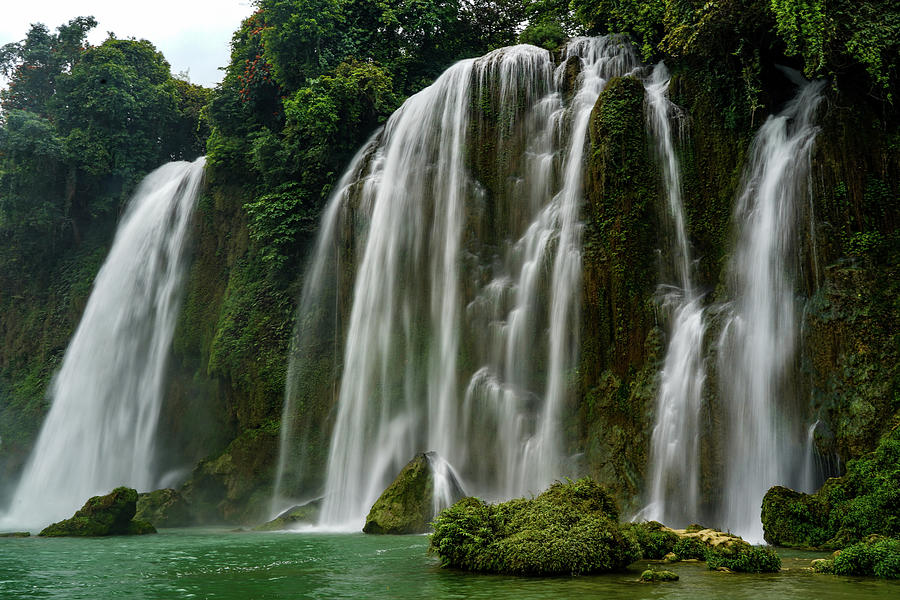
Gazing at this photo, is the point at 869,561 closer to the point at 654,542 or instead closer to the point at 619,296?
the point at 654,542

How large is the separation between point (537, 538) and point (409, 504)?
278 inches

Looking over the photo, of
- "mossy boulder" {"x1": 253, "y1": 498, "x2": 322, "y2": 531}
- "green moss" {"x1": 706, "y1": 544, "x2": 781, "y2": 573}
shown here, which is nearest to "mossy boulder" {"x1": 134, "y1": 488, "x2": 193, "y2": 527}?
"mossy boulder" {"x1": 253, "y1": 498, "x2": 322, "y2": 531}

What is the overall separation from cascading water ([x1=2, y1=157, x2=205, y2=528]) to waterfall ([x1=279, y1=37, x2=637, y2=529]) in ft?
23.3

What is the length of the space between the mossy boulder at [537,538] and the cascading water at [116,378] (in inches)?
762

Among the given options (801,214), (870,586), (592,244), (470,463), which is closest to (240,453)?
(470,463)

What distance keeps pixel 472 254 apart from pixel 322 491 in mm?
7601

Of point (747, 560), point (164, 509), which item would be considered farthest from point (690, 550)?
point (164, 509)

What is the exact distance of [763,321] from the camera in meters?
14.5

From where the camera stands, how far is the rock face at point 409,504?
1538cm

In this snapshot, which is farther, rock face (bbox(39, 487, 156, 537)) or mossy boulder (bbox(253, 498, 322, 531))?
mossy boulder (bbox(253, 498, 322, 531))

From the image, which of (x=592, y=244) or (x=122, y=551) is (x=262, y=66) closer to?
(x=592, y=244)

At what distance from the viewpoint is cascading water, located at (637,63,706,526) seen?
14.0 metres

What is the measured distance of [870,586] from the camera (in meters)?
7.33

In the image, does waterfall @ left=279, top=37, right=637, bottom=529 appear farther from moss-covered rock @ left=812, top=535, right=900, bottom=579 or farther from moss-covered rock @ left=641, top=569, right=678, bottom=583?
moss-covered rock @ left=641, top=569, right=678, bottom=583
